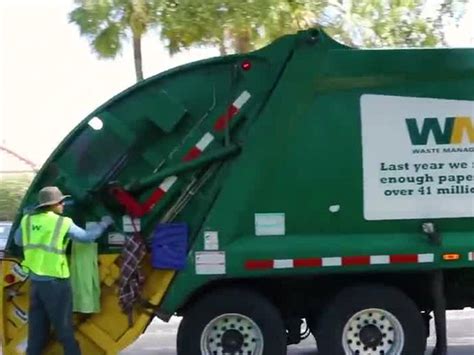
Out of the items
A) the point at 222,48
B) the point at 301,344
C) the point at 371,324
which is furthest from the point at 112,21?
the point at 371,324

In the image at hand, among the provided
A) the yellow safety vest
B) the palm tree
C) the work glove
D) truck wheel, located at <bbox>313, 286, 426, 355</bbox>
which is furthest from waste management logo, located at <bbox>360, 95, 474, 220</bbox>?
the palm tree

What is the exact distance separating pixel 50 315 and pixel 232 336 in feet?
4.30

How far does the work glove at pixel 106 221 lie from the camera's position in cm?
690

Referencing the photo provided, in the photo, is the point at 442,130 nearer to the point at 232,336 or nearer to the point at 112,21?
the point at 232,336

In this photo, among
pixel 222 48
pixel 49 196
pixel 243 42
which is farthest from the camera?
pixel 222 48

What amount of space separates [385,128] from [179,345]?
217 cm

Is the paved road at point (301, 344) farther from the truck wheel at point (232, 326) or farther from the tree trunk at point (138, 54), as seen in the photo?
the tree trunk at point (138, 54)

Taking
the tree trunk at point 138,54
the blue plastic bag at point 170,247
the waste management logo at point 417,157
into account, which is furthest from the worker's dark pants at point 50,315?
the tree trunk at point 138,54

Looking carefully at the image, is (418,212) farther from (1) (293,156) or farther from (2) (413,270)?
(1) (293,156)

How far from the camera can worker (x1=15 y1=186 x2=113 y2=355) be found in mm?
6734

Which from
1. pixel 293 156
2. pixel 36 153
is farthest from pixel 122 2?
pixel 36 153

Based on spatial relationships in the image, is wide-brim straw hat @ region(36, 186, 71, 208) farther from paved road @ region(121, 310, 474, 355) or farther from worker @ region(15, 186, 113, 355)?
paved road @ region(121, 310, 474, 355)

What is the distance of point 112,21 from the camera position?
1284 centimetres

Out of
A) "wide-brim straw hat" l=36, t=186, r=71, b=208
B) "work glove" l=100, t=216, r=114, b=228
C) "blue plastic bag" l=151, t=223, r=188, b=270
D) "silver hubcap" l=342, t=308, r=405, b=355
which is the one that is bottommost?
"silver hubcap" l=342, t=308, r=405, b=355
